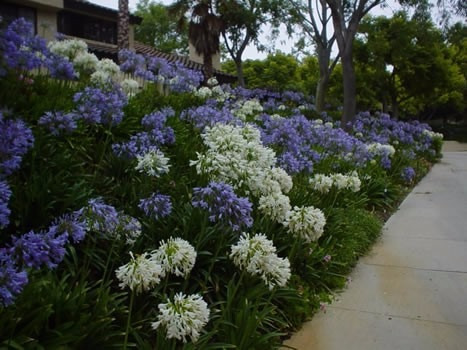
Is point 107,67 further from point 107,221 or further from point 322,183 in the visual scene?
point 107,221

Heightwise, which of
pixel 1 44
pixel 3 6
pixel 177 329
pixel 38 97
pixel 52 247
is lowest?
pixel 177 329

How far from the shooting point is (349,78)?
14.1 m

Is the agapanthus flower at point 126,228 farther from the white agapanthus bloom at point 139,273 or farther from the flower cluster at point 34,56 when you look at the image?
the flower cluster at point 34,56

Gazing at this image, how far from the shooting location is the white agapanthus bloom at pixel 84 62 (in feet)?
21.3

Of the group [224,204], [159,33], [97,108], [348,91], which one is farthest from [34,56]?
[159,33]

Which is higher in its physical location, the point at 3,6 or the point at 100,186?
the point at 3,6

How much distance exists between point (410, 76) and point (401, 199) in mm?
16176

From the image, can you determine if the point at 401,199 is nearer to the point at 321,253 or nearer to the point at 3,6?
the point at 321,253

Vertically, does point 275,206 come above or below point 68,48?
below

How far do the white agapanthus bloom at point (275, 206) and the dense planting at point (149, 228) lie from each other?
1 cm

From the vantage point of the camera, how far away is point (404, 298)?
3904 mm

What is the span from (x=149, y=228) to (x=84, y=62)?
4.00 metres

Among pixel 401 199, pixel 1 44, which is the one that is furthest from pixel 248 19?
pixel 1 44

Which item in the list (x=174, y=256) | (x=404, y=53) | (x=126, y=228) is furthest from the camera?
(x=404, y=53)
